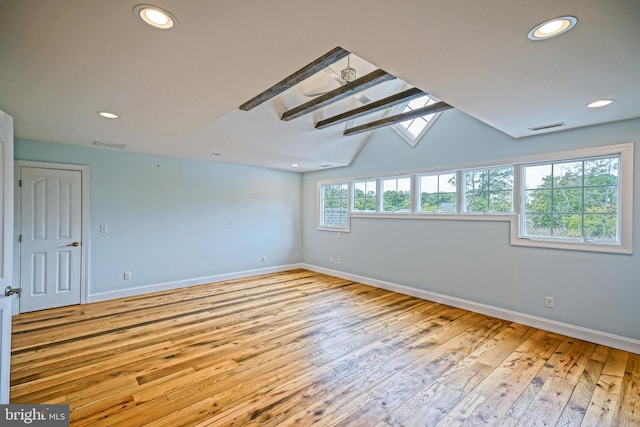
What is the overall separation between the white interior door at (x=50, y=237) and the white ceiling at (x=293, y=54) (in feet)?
4.26

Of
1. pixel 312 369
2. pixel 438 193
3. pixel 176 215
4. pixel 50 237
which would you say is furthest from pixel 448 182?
pixel 50 237

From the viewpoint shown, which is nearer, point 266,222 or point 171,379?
point 171,379

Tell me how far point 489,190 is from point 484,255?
35.2 inches

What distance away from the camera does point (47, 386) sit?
7.41 feet

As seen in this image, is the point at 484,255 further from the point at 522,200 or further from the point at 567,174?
the point at 567,174

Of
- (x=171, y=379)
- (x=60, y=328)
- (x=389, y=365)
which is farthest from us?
(x=60, y=328)

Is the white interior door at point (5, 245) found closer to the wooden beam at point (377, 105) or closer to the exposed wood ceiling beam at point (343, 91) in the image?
the exposed wood ceiling beam at point (343, 91)

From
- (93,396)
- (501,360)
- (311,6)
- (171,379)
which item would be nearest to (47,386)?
(93,396)

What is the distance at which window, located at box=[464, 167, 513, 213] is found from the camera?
3.78m

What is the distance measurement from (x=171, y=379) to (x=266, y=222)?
4123 millimetres

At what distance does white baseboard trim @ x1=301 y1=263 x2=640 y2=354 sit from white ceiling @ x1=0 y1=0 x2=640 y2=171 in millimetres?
2236

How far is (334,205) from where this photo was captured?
251 inches

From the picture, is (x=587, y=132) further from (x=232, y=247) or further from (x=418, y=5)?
(x=232, y=247)

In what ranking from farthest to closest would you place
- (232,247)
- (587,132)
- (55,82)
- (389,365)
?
(232,247) < (587,132) < (389,365) < (55,82)
